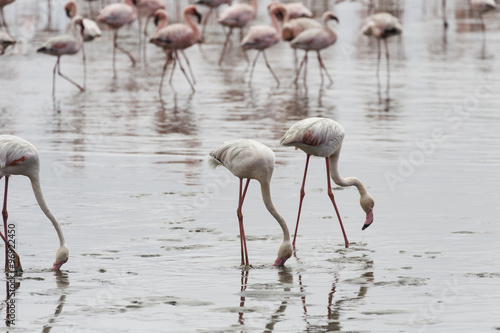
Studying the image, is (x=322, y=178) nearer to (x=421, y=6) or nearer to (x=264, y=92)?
(x=264, y=92)

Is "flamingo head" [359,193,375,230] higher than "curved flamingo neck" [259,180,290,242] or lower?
lower

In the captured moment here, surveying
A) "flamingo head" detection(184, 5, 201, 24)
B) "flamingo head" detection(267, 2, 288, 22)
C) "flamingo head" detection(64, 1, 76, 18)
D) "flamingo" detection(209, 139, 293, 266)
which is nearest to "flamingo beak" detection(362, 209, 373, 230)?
"flamingo" detection(209, 139, 293, 266)

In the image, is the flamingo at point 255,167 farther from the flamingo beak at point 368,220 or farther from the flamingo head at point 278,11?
the flamingo head at point 278,11

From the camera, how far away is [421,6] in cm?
3741

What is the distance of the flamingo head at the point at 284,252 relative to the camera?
7.78 meters

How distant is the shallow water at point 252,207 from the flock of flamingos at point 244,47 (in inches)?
14.2

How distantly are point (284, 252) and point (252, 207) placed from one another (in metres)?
2.31

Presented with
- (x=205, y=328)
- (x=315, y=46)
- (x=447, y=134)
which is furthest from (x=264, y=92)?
(x=205, y=328)

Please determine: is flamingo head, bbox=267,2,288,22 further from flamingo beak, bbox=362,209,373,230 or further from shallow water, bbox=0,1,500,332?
flamingo beak, bbox=362,209,373,230

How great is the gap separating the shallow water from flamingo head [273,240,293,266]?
0.10 metres

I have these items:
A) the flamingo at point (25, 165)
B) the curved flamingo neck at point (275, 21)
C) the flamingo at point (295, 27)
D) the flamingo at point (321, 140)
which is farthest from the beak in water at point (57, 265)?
the flamingo at point (295, 27)

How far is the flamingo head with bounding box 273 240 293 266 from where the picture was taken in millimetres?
7781

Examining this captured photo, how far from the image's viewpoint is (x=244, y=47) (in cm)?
2025

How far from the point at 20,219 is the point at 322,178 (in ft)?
11.3
